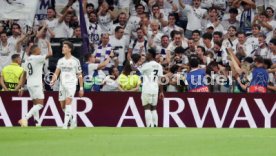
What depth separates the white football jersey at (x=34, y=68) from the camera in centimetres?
2477

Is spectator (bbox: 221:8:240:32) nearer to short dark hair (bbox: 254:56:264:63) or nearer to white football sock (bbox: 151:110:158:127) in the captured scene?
short dark hair (bbox: 254:56:264:63)

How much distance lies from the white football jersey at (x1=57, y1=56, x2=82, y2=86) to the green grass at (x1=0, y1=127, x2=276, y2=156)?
3330 millimetres

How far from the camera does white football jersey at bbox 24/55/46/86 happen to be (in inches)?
975

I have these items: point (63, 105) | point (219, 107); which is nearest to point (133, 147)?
point (63, 105)

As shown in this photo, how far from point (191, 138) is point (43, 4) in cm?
1306

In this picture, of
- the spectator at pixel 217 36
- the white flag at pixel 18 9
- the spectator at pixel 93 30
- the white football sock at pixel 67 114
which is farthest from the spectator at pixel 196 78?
the white flag at pixel 18 9

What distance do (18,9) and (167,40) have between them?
15.4 ft

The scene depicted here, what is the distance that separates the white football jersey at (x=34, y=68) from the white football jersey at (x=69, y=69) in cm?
118

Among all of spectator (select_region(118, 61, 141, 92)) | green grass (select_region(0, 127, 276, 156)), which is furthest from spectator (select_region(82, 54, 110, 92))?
green grass (select_region(0, 127, 276, 156))

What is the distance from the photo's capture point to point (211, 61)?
89.7 ft

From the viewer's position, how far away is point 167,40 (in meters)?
28.4

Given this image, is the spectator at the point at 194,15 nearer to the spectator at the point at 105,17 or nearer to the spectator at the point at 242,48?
the spectator at the point at 242,48

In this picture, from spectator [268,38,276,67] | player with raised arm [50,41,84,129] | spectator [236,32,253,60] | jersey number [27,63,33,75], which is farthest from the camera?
spectator [236,32,253,60]

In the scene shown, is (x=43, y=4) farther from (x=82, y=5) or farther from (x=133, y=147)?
(x=133, y=147)
